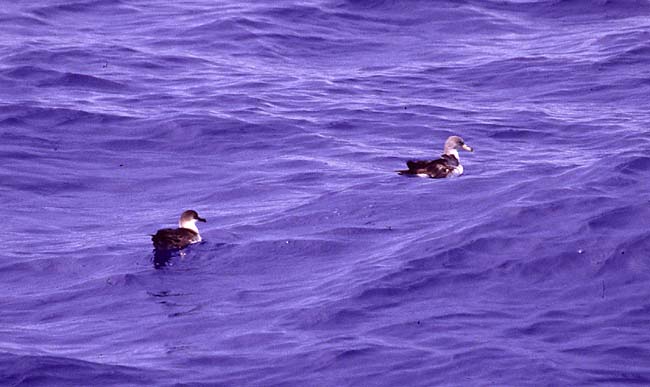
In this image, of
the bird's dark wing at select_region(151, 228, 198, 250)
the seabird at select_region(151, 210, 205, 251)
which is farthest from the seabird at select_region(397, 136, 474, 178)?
the bird's dark wing at select_region(151, 228, 198, 250)

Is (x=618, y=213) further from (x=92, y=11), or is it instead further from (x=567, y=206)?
(x=92, y=11)

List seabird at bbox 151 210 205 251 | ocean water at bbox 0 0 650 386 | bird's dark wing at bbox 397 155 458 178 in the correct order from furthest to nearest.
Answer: bird's dark wing at bbox 397 155 458 178 < seabird at bbox 151 210 205 251 < ocean water at bbox 0 0 650 386

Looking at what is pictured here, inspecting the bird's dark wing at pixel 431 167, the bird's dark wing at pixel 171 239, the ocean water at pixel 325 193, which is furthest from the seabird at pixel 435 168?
the bird's dark wing at pixel 171 239

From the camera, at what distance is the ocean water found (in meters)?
14.5

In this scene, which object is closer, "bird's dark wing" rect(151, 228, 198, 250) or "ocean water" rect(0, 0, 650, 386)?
"ocean water" rect(0, 0, 650, 386)

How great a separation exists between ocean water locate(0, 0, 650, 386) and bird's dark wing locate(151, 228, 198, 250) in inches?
9.9

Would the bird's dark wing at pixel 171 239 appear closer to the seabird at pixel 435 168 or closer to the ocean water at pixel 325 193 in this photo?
the ocean water at pixel 325 193

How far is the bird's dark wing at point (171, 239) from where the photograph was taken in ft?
57.8

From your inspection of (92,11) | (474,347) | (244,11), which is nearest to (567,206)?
(474,347)

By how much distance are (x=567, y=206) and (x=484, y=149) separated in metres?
4.62

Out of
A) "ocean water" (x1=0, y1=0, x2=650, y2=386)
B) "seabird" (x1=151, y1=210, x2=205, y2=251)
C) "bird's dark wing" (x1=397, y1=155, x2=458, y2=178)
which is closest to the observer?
"ocean water" (x1=0, y1=0, x2=650, y2=386)

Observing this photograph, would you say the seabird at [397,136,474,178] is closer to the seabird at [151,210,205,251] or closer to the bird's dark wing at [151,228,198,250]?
the seabird at [151,210,205,251]

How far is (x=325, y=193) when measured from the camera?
20.1 m

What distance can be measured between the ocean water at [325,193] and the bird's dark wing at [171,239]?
25cm
